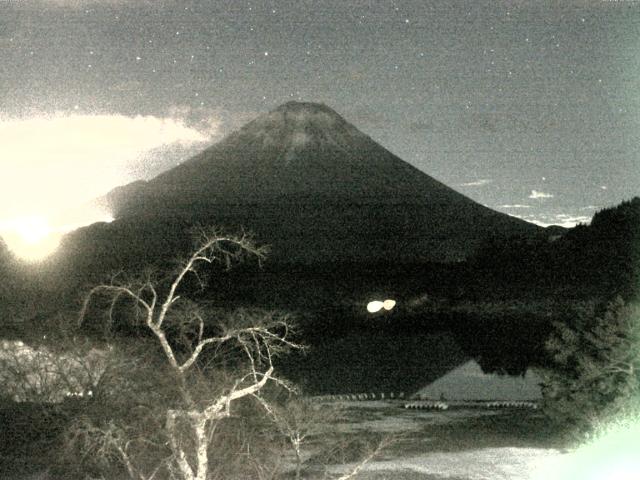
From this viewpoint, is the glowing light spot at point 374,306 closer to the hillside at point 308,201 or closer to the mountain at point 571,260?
the mountain at point 571,260

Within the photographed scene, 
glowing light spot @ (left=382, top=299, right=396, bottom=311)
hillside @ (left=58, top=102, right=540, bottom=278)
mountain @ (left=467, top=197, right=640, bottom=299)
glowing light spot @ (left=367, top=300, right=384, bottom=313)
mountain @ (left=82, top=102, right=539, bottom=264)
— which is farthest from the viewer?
mountain @ (left=82, top=102, right=539, bottom=264)

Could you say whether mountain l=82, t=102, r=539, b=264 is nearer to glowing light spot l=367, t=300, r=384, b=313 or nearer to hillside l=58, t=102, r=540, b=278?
hillside l=58, t=102, r=540, b=278

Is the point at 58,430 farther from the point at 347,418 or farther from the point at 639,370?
the point at 639,370

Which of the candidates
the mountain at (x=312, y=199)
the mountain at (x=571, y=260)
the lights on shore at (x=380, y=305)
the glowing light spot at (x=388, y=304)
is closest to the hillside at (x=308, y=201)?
the mountain at (x=312, y=199)

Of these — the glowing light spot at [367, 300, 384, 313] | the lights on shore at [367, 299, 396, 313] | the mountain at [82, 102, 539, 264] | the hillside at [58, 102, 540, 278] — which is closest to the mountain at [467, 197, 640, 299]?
the lights on shore at [367, 299, 396, 313]

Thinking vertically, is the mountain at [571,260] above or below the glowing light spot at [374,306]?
above

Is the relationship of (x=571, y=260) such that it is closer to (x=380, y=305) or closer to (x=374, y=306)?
(x=380, y=305)

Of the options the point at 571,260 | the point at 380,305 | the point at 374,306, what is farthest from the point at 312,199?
the point at 571,260
